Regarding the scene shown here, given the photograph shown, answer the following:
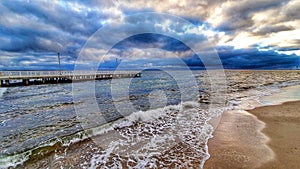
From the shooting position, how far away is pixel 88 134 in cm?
733

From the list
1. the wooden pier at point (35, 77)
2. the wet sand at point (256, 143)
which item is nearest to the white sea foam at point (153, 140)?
the wet sand at point (256, 143)

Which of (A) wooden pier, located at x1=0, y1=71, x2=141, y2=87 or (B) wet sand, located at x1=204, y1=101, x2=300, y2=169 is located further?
(A) wooden pier, located at x1=0, y1=71, x2=141, y2=87

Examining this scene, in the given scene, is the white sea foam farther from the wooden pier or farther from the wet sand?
the wooden pier

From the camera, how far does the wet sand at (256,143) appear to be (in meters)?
4.37

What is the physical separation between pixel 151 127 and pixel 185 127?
1.74 metres

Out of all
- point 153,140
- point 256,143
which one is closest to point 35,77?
point 153,140

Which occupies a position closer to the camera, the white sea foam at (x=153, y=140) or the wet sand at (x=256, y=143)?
the wet sand at (x=256, y=143)

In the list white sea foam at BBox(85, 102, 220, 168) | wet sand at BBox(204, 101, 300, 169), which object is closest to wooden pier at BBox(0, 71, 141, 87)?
white sea foam at BBox(85, 102, 220, 168)

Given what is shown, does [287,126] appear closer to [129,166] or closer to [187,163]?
[187,163]

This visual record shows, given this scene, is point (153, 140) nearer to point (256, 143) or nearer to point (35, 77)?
point (256, 143)

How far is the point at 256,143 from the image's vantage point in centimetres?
564

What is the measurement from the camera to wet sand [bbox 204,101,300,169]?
172 inches

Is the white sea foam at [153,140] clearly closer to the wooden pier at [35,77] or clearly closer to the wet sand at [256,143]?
the wet sand at [256,143]

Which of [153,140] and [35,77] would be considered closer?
[153,140]
